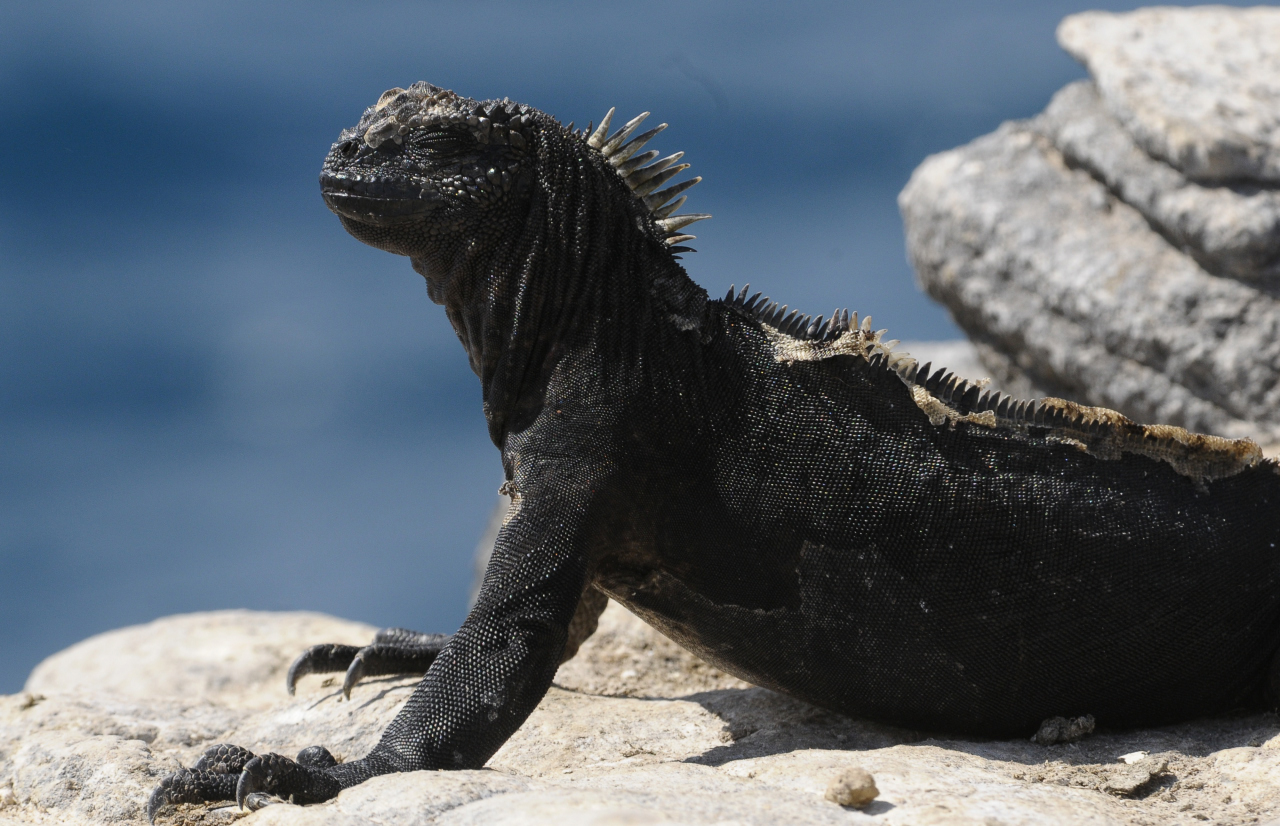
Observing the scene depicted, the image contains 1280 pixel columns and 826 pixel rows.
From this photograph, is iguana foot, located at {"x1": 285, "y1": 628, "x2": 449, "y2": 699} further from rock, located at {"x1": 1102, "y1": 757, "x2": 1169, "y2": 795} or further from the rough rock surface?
rock, located at {"x1": 1102, "y1": 757, "x2": 1169, "y2": 795}

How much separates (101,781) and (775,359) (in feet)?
8.50

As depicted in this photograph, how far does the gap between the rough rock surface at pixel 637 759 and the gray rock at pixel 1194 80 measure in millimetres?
4684

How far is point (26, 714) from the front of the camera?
4.78 meters

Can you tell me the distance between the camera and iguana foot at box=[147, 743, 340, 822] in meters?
3.28

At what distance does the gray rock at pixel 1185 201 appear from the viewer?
7.50m

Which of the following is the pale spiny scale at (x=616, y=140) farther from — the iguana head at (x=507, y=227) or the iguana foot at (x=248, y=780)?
the iguana foot at (x=248, y=780)

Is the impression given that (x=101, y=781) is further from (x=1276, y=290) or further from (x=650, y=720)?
(x=1276, y=290)

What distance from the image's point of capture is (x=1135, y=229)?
8.43 metres

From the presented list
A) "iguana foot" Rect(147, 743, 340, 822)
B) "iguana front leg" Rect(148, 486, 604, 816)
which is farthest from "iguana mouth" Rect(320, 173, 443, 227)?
"iguana foot" Rect(147, 743, 340, 822)

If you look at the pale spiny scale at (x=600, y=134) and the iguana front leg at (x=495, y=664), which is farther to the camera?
the pale spiny scale at (x=600, y=134)

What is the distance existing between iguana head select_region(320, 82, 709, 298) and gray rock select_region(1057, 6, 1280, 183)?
17.0 ft

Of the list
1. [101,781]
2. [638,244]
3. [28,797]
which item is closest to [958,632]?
[638,244]

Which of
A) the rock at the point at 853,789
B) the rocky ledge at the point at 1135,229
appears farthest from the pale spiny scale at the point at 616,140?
the rocky ledge at the point at 1135,229

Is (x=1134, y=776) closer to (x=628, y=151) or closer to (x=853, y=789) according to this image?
(x=853, y=789)
